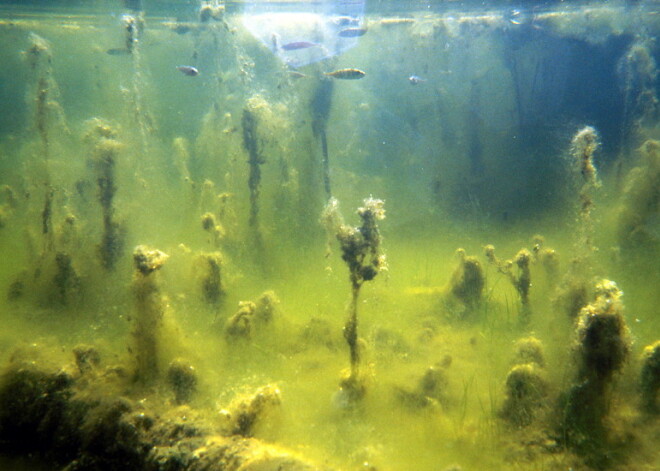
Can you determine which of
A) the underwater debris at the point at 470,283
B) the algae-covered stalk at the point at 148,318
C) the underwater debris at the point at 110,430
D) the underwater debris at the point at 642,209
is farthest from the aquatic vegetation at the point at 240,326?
the underwater debris at the point at 642,209

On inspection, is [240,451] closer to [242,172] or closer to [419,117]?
[242,172]

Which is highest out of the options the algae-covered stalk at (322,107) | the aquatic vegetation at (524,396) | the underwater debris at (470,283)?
the algae-covered stalk at (322,107)

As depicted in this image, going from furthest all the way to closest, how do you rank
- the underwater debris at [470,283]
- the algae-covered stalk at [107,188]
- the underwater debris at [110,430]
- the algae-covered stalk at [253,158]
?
1. the algae-covered stalk at [253,158]
2. the algae-covered stalk at [107,188]
3. the underwater debris at [470,283]
4. the underwater debris at [110,430]

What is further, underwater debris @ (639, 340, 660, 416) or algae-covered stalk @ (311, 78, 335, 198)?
algae-covered stalk @ (311, 78, 335, 198)

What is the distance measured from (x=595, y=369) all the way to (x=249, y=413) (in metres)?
4.12

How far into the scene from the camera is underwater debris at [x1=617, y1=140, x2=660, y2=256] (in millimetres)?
10352

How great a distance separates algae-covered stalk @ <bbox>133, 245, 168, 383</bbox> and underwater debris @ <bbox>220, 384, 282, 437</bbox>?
1.88 metres

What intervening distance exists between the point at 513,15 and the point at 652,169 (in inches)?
731

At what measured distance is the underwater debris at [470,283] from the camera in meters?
8.27

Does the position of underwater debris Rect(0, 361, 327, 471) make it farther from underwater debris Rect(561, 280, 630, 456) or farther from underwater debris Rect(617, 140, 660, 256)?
underwater debris Rect(617, 140, 660, 256)

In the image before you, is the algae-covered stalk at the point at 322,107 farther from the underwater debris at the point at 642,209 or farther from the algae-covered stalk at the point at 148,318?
the underwater debris at the point at 642,209

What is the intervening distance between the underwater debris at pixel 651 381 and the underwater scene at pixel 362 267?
0.10 feet

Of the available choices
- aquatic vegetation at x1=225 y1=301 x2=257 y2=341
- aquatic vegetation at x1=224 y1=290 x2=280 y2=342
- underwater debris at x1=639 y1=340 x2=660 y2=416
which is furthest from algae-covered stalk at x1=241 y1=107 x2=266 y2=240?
underwater debris at x1=639 y1=340 x2=660 y2=416

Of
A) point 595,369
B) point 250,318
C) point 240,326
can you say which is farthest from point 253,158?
point 595,369
